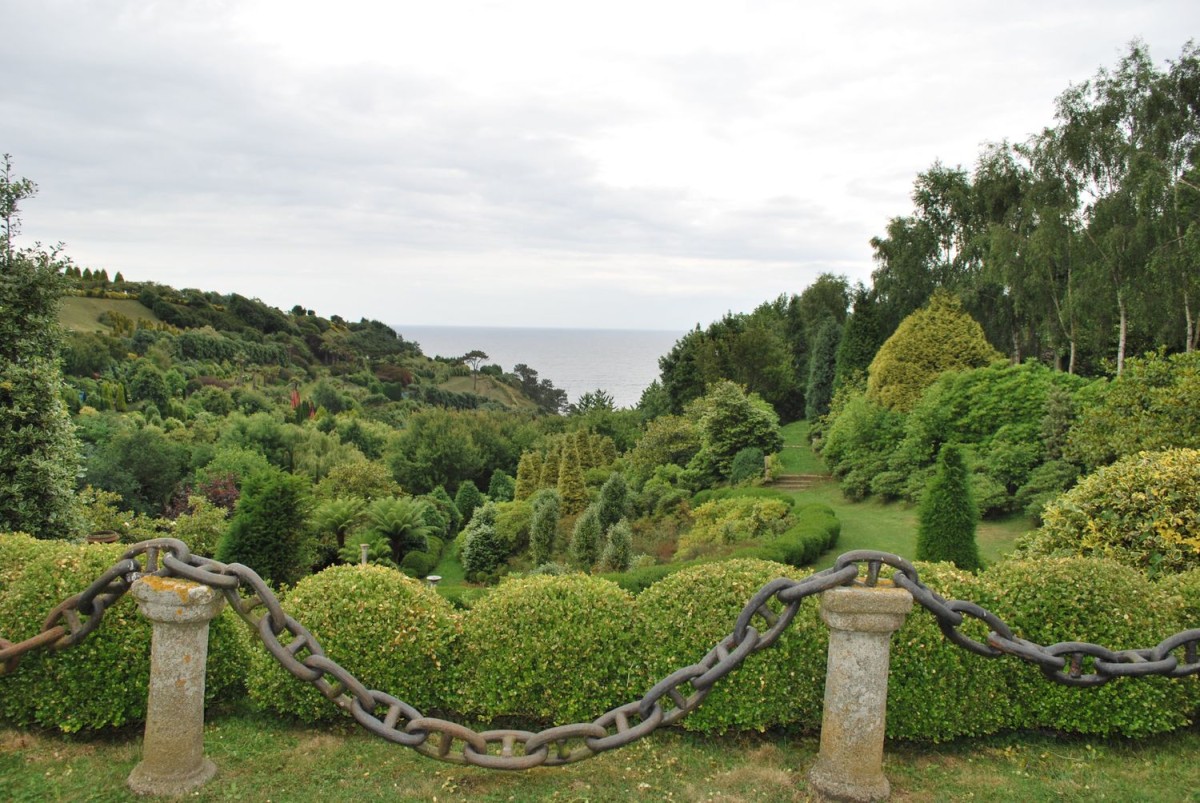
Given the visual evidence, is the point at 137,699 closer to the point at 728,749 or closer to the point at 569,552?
the point at 728,749

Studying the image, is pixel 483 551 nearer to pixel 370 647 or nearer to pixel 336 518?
pixel 336 518

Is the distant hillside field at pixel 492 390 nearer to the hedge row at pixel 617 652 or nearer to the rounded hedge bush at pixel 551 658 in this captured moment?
the hedge row at pixel 617 652

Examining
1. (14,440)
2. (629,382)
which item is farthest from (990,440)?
(629,382)

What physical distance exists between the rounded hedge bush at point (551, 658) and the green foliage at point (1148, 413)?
9.96m

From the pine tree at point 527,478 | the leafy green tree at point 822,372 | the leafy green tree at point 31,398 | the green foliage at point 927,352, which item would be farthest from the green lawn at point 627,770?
the leafy green tree at point 822,372

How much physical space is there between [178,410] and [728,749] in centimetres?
5235

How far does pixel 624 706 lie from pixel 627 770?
1290 mm

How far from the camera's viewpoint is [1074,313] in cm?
2312

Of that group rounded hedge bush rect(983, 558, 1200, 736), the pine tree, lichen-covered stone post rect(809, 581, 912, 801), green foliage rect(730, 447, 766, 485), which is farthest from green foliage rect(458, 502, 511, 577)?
lichen-covered stone post rect(809, 581, 912, 801)

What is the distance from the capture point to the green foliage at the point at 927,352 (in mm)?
26094

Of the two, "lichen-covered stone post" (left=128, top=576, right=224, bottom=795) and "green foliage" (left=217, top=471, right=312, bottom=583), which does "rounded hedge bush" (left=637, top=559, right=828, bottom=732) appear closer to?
"lichen-covered stone post" (left=128, top=576, right=224, bottom=795)

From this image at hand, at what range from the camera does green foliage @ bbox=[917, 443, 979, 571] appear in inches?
479

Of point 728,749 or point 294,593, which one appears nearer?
point 728,749

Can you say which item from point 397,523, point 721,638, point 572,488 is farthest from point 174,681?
point 572,488
